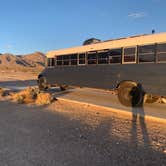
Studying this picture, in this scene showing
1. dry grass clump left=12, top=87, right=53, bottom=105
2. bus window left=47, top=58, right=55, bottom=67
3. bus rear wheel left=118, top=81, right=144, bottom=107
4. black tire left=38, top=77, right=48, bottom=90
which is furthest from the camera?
black tire left=38, top=77, right=48, bottom=90

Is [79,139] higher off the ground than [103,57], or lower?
lower

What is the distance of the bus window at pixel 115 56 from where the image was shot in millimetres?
12827

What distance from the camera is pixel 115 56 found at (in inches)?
516

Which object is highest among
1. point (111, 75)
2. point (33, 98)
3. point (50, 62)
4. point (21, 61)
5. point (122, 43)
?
point (21, 61)

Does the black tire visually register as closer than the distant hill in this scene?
Yes

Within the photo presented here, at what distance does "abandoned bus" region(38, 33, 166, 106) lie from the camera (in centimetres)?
1099

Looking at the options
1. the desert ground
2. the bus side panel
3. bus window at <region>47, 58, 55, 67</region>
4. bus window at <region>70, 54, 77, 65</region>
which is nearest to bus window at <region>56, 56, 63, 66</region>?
the bus side panel

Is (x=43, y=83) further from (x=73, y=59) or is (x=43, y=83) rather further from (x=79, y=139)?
(x=79, y=139)

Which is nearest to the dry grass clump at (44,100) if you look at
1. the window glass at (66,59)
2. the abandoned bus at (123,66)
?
the abandoned bus at (123,66)

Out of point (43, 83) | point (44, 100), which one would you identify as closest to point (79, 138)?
point (44, 100)

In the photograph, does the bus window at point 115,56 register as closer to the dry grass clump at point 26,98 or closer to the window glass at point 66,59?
the window glass at point 66,59

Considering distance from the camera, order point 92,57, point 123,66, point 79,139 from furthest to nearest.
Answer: point 92,57 → point 123,66 → point 79,139

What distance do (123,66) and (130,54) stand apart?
2.20 ft

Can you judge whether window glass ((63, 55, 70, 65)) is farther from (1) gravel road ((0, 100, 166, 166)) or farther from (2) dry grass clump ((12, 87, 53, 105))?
(1) gravel road ((0, 100, 166, 166))
